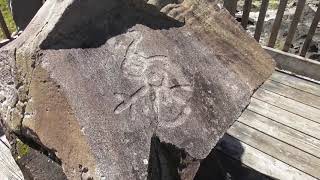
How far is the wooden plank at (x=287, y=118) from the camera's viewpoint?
3057mm

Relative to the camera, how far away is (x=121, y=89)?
1918 mm

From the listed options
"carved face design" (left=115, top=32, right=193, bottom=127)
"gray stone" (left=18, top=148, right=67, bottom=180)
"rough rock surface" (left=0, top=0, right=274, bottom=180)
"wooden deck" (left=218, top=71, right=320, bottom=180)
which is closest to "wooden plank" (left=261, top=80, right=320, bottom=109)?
"wooden deck" (left=218, top=71, right=320, bottom=180)

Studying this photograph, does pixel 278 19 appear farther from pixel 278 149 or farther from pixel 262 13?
pixel 278 149

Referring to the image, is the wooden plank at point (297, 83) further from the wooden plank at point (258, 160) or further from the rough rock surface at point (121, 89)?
the rough rock surface at point (121, 89)

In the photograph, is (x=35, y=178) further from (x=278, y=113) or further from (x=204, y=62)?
(x=278, y=113)

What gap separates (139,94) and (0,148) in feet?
4.94

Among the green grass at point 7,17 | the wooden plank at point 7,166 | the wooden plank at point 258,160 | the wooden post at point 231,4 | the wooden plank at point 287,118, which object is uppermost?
the wooden post at point 231,4

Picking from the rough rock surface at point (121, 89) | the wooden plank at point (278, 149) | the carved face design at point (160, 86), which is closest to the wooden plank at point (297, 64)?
the wooden plank at point (278, 149)

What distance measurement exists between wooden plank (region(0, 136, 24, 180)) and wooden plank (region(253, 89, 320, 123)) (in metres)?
2.05

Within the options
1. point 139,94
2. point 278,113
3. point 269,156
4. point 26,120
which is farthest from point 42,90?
point 278,113

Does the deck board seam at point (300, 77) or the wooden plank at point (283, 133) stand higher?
the wooden plank at point (283, 133)

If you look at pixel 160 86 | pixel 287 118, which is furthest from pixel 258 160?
pixel 160 86

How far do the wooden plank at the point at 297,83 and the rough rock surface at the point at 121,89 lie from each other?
1.39 meters

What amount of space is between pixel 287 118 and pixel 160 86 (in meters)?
1.56
